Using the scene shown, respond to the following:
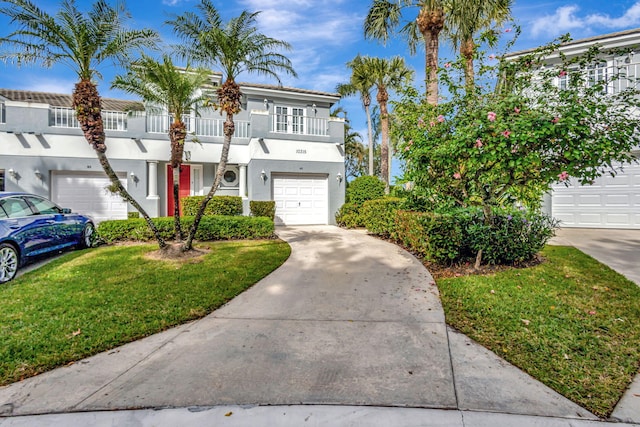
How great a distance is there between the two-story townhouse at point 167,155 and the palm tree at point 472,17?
5.93m

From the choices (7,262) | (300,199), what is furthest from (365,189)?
(7,262)

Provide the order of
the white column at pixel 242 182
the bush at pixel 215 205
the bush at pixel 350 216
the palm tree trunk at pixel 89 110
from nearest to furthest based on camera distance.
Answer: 1. the palm tree trunk at pixel 89 110
2. the bush at pixel 215 205
3. the bush at pixel 350 216
4. the white column at pixel 242 182

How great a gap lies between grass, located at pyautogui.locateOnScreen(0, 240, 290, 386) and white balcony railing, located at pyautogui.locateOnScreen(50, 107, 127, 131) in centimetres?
738

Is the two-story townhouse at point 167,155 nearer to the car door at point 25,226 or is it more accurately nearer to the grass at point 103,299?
the car door at point 25,226

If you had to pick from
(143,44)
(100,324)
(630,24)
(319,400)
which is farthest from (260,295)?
(630,24)

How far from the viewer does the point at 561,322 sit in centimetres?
390

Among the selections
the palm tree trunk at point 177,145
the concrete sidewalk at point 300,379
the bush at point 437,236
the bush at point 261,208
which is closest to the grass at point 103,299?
the concrete sidewalk at point 300,379

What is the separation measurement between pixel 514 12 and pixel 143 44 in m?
13.2

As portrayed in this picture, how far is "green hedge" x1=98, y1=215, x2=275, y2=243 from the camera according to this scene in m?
9.50

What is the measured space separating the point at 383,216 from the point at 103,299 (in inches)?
302

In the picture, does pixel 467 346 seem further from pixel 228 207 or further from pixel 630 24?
pixel 630 24

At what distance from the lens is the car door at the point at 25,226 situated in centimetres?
636

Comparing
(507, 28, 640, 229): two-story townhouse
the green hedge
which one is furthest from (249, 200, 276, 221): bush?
(507, 28, 640, 229): two-story townhouse

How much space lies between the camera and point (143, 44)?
7484 mm
